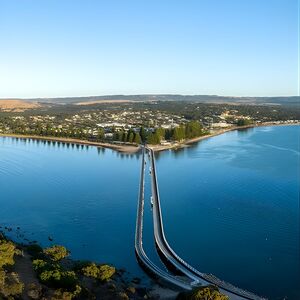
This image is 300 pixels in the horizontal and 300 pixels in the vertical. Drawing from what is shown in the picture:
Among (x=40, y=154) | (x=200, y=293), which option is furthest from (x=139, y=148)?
(x=200, y=293)

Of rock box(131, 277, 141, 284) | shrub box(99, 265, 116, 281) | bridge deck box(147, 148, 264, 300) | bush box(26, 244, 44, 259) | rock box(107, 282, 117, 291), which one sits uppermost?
bush box(26, 244, 44, 259)

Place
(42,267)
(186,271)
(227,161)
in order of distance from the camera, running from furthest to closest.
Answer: (227,161) < (186,271) < (42,267)

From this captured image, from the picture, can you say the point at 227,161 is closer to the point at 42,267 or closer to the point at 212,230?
the point at 212,230

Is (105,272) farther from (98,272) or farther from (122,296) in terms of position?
(122,296)

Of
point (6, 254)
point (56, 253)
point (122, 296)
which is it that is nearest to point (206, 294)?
point (122, 296)

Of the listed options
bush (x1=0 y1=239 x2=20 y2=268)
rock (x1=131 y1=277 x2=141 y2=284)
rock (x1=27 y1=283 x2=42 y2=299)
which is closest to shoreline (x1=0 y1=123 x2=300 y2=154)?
rock (x1=131 y1=277 x2=141 y2=284)

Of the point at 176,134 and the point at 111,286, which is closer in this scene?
the point at 111,286

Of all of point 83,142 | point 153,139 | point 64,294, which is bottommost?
point 64,294

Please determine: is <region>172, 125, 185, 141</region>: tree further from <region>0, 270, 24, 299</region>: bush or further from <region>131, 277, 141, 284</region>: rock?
<region>0, 270, 24, 299</region>: bush
